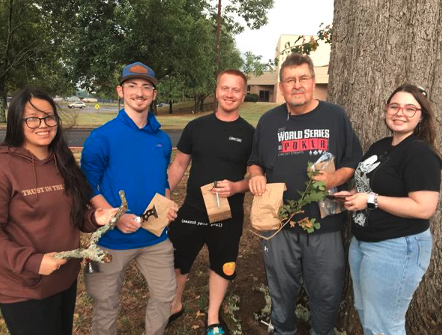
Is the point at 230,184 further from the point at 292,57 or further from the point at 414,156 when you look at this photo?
the point at 414,156

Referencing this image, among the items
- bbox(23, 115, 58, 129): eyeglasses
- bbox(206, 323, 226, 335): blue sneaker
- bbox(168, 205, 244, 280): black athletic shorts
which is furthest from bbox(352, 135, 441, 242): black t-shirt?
bbox(23, 115, 58, 129): eyeglasses

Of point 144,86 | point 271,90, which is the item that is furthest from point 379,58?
point 271,90

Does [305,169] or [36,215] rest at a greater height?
[305,169]

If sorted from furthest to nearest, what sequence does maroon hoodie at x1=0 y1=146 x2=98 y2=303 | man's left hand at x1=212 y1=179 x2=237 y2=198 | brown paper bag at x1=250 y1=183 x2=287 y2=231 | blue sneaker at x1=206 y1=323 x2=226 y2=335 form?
blue sneaker at x1=206 y1=323 x2=226 y2=335 < man's left hand at x1=212 y1=179 x2=237 y2=198 < brown paper bag at x1=250 y1=183 x2=287 y2=231 < maroon hoodie at x1=0 y1=146 x2=98 y2=303

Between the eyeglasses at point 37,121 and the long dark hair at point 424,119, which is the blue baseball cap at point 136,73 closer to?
the eyeglasses at point 37,121

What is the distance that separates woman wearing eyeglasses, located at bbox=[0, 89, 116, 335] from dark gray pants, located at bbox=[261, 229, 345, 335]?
1388 millimetres

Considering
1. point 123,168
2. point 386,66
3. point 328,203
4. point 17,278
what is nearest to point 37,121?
point 123,168

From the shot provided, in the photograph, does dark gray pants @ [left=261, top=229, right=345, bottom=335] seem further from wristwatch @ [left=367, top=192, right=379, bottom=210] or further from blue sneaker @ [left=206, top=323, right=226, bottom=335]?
blue sneaker @ [left=206, top=323, right=226, bottom=335]

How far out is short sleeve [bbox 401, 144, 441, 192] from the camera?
5.52ft

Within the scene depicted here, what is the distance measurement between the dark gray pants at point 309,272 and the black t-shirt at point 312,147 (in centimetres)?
11

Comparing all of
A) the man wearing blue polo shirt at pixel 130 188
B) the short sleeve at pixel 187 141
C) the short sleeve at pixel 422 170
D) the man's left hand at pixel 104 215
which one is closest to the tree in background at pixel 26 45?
the short sleeve at pixel 187 141

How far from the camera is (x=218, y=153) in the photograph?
9.08 feet

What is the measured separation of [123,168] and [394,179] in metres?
1.77

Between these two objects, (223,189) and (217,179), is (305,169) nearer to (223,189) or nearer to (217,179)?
(223,189)
